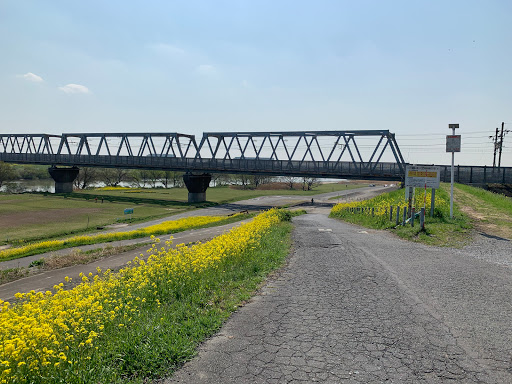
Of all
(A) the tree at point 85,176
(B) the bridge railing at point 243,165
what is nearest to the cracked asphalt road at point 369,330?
(B) the bridge railing at point 243,165

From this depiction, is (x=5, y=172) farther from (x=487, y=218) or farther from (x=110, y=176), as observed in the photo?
(x=487, y=218)

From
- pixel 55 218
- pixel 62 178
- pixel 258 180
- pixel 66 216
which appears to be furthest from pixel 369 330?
pixel 258 180

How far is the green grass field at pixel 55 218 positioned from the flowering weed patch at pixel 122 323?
29.6 metres

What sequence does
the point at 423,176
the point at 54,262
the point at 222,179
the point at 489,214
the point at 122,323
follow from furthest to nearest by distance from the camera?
the point at 222,179
the point at 489,214
the point at 423,176
the point at 54,262
the point at 122,323

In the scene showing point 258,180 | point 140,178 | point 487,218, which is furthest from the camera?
point 140,178

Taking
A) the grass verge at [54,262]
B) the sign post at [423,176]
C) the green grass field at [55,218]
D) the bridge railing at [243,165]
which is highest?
the bridge railing at [243,165]

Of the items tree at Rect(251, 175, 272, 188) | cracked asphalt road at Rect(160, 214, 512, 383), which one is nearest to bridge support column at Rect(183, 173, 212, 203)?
tree at Rect(251, 175, 272, 188)

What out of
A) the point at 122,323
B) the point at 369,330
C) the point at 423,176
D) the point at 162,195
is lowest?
the point at 162,195

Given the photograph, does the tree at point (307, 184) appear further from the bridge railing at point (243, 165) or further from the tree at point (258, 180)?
the bridge railing at point (243, 165)

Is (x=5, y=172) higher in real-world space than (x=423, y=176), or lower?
lower

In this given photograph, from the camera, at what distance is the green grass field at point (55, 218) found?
3531 centimetres

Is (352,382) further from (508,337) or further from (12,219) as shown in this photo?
(12,219)

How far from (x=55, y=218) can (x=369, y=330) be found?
162 ft

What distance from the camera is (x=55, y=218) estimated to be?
4647 centimetres
